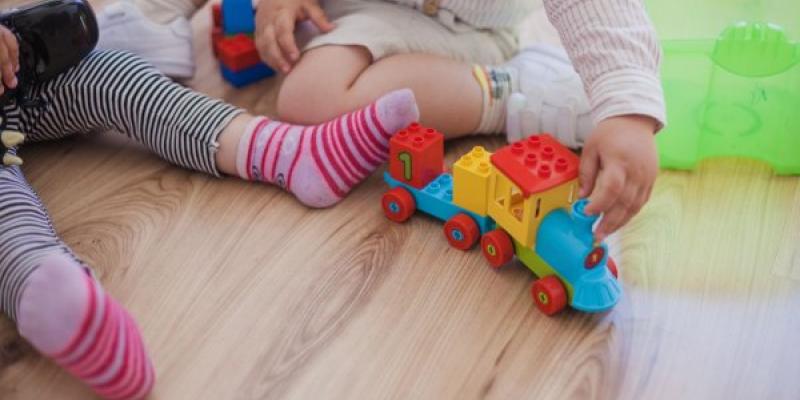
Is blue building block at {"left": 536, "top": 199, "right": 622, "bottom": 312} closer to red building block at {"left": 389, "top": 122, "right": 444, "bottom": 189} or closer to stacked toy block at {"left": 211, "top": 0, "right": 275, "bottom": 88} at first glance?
red building block at {"left": 389, "top": 122, "right": 444, "bottom": 189}

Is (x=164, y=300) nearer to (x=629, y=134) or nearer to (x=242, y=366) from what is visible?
(x=242, y=366)

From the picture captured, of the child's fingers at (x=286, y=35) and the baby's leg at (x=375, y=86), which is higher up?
the child's fingers at (x=286, y=35)

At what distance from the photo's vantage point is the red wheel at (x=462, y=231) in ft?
2.49

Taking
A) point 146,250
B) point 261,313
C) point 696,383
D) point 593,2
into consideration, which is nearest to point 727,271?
point 696,383

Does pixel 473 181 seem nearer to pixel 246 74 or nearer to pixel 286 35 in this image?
pixel 286 35

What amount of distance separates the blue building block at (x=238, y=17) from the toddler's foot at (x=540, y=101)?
0.33 metres

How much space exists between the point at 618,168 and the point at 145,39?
0.63 meters

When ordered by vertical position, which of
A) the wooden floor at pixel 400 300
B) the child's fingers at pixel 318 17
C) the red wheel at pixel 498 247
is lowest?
the wooden floor at pixel 400 300

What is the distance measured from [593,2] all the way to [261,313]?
417 mm

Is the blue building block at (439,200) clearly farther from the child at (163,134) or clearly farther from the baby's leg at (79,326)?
the baby's leg at (79,326)

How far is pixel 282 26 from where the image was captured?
3.15 ft

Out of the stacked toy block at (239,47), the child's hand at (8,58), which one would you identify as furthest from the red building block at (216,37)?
the child's hand at (8,58)

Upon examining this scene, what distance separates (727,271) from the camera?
75cm

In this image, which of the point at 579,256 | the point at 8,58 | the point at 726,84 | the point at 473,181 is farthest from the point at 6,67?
the point at 726,84
